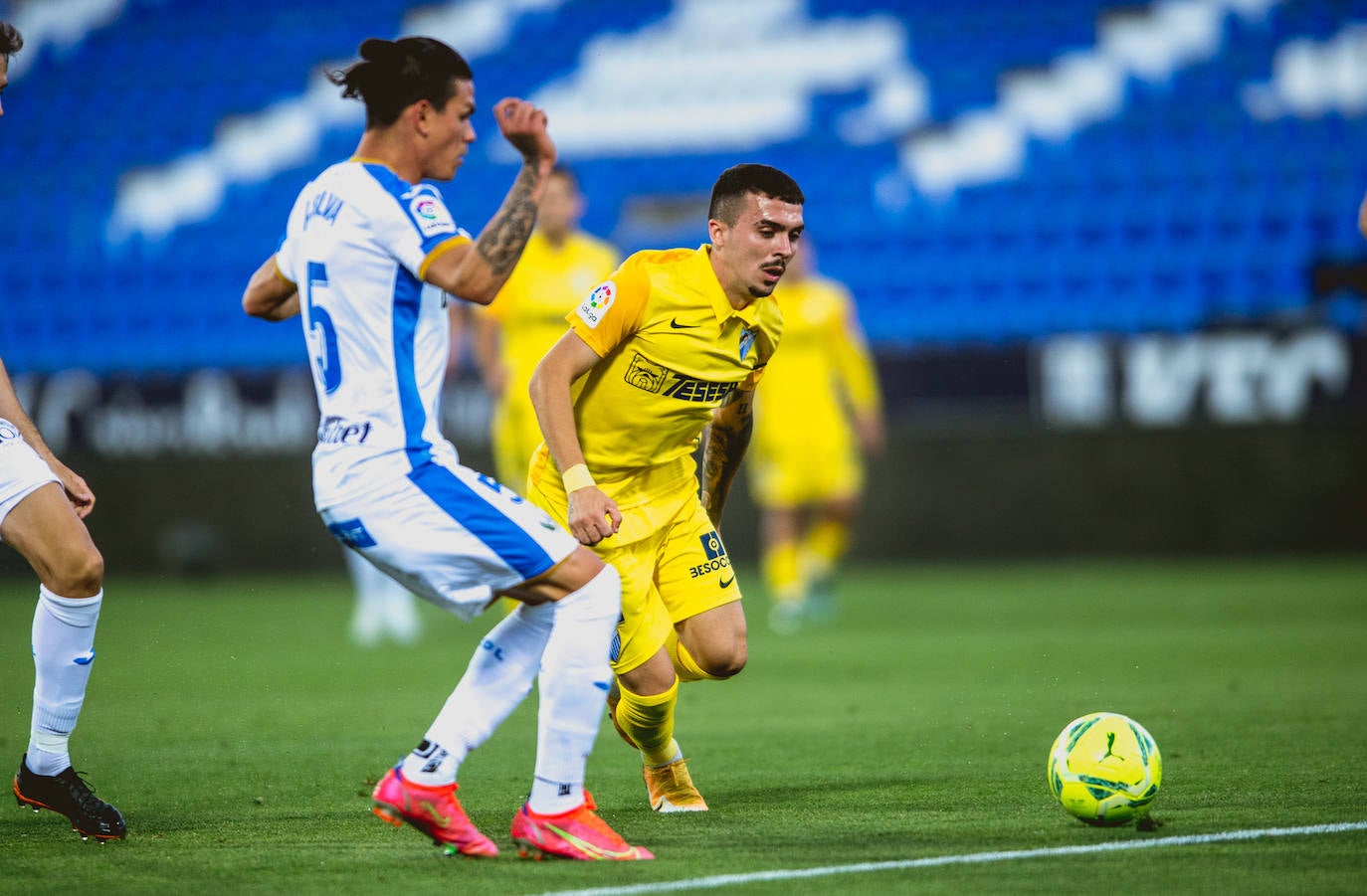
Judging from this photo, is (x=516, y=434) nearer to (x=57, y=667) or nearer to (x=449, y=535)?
(x=57, y=667)

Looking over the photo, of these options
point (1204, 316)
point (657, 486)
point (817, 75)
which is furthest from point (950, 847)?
point (817, 75)

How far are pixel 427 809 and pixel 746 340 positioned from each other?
Result: 1749 mm

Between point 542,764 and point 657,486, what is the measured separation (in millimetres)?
1389

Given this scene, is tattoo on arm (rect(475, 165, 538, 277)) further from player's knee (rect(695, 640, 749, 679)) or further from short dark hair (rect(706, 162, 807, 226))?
player's knee (rect(695, 640, 749, 679))

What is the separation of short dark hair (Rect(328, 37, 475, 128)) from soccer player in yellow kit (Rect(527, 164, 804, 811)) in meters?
0.89

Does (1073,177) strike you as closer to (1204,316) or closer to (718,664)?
(1204,316)

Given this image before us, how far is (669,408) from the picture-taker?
502 cm

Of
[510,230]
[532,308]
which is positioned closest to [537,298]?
[532,308]

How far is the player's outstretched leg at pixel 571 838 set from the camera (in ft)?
A: 13.2

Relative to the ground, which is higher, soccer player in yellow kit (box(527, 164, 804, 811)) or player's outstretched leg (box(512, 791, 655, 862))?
soccer player in yellow kit (box(527, 164, 804, 811))

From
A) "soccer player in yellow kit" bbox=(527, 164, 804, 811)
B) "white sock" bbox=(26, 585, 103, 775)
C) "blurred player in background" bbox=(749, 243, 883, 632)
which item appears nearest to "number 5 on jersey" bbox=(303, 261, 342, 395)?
"soccer player in yellow kit" bbox=(527, 164, 804, 811)

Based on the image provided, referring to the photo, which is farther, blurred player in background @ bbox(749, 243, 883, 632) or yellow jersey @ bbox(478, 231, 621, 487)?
blurred player in background @ bbox(749, 243, 883, 632)

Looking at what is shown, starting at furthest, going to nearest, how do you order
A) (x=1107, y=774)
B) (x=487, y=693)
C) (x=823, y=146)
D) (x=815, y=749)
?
(x=823, y=146), (x=815, y=749), (x=1107, y=774), (x=487, y=693)

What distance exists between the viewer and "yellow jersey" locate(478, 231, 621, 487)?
8.95 meters
